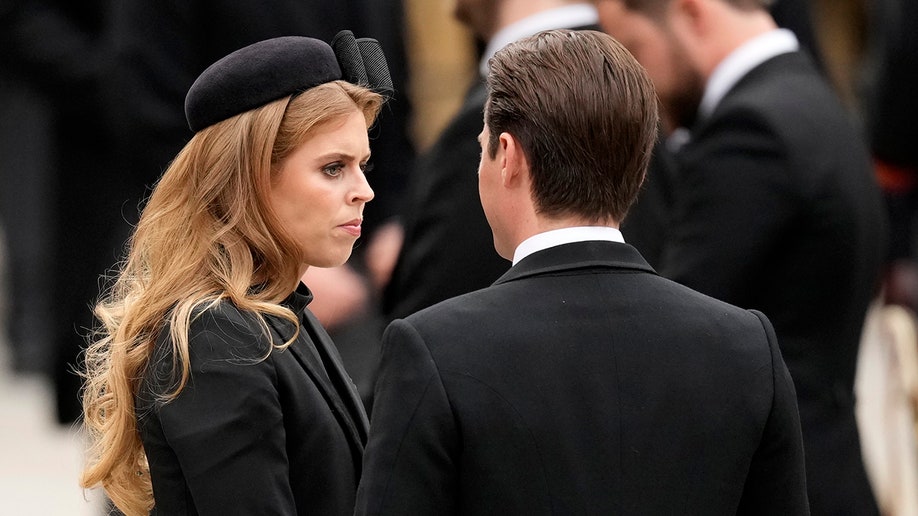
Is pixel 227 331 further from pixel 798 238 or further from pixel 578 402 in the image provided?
pixel 798 238

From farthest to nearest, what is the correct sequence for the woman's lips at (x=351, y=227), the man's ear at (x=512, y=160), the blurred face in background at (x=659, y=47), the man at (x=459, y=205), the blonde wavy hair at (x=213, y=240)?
1. the blurred face in background at (x=659, y=47)
2. the man at (x=459, y=205)
3. the woman's lips at (x=351, y=227)
4. the blonde wavy hair at (x=213, y=240)
5. the man's ear at (x=512, y=160)

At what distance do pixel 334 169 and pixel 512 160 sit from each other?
1.49 ft

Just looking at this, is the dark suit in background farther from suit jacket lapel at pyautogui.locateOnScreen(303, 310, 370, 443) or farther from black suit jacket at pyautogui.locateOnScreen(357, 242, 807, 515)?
black suit jacket at pyautogui.locateOnScreen(357, 242, 807, 515)

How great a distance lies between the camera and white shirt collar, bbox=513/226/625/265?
2484mm

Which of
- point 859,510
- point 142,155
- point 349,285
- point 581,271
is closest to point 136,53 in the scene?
point 142,155

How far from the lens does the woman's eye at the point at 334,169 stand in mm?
2816

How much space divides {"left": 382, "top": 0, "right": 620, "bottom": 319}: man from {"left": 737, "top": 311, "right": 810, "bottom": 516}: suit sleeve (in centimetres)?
165

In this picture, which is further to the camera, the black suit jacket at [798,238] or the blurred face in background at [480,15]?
the blurred face in background at [480,15]

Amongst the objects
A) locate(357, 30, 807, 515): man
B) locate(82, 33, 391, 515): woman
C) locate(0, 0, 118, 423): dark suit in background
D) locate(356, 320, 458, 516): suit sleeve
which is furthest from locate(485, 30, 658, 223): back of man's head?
locate(0, 0, 118, 423): dark suit in background

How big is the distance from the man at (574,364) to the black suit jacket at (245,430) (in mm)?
246

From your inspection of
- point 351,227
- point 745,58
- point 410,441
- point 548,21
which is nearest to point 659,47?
point 745,58

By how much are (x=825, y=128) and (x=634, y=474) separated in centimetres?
197

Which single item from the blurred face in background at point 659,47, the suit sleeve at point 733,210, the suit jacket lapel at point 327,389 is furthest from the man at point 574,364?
the blurred face in background at point 659,47

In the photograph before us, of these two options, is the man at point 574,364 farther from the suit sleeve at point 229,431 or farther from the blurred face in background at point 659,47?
the blurred face in background at point 659,47
